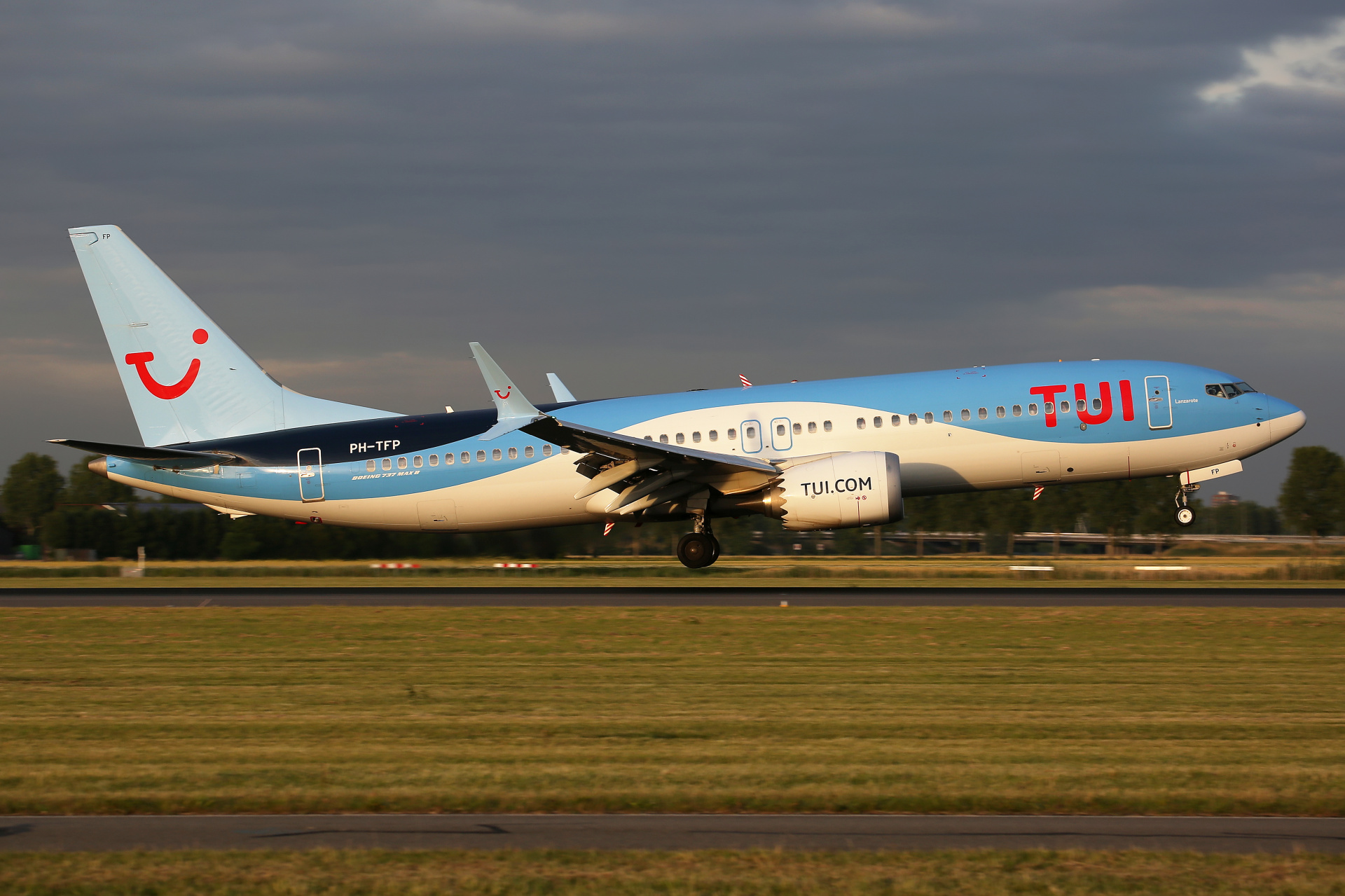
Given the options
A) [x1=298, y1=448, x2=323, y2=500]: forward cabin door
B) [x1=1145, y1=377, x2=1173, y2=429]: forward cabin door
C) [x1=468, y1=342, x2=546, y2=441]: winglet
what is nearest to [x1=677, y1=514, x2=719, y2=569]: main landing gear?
[x1=468, y1=342, x2=546, y2=441]: winglet

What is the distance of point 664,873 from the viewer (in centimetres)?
666

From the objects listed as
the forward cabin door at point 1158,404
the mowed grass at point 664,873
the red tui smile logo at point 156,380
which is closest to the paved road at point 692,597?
the forward cabin door at point 1158,404

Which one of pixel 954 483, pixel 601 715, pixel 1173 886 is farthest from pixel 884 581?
pixel 1173 886

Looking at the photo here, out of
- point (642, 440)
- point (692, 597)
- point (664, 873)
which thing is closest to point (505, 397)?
point (642, 440)

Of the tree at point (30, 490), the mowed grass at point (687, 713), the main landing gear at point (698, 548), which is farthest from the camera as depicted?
the tree at point (30, 490)

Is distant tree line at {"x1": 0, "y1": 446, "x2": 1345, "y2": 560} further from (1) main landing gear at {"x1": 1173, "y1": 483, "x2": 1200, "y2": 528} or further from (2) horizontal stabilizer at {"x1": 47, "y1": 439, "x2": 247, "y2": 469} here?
(2) horizontal stabilizer at {"x1": 47, "y1": 439, "x2": 247, "y2": 469}

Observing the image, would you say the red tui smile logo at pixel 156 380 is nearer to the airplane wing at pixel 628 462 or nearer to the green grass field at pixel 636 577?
the green grass field at pixel 636 577

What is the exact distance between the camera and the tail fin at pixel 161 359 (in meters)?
30.8

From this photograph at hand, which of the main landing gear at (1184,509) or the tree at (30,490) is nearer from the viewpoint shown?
the main landing gear at (1184,509)

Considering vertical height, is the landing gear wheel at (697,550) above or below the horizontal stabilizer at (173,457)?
below

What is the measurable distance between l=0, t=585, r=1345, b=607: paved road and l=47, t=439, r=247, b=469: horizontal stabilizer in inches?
130

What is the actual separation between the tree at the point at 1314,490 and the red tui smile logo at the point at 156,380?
75.2 m

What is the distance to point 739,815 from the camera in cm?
811

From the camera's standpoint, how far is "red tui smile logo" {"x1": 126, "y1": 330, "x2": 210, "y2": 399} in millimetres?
30750
